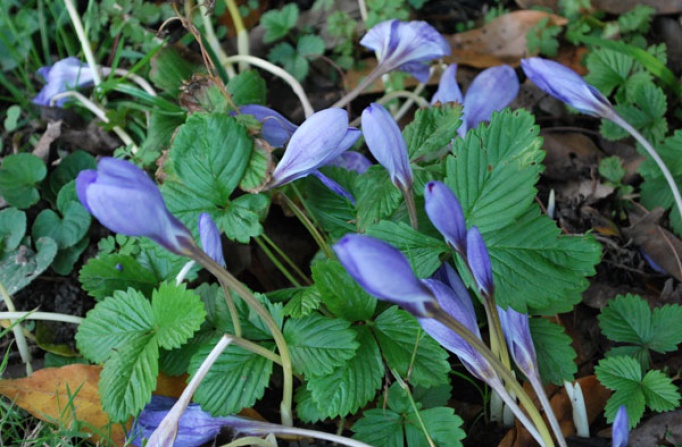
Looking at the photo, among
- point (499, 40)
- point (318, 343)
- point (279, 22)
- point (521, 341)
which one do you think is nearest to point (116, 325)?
point (318, 343)

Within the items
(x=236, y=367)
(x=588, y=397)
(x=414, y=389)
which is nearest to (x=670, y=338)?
(x=588, y=397)

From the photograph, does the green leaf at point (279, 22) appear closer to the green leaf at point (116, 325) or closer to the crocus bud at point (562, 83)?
the crocus bud at point (562, 83)

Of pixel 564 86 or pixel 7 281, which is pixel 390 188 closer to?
pixel 564 86

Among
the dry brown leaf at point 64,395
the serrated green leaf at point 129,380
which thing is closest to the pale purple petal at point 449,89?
the serrated green leaf at point 129,380

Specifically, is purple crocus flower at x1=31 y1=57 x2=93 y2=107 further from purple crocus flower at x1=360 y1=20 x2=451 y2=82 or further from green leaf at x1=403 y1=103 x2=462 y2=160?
green leaf at x1=403 y1=103 x2=462 y2=160

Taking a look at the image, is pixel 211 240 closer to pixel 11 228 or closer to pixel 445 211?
pixel 445 211

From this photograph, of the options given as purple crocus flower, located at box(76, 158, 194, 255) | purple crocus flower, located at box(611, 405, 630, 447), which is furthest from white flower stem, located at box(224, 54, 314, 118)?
purple crocus flower, located at box(611, 405, 630, 447)
